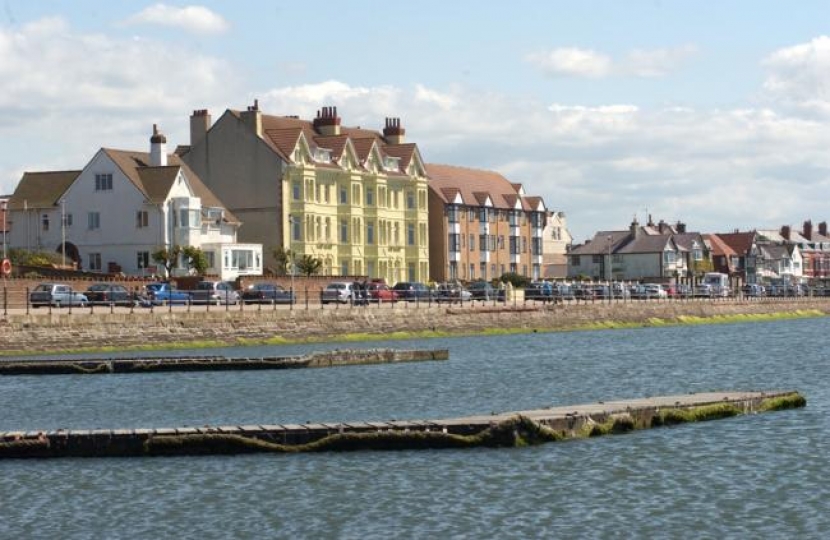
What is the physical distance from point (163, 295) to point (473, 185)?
73.3 metres

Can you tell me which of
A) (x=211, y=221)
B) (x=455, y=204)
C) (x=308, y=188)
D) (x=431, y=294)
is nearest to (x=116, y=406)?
(x=431, y=294)

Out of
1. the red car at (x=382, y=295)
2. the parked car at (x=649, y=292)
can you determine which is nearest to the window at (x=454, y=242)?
the parked car at (x=649, y=292)

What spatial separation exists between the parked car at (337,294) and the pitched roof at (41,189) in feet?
85.5

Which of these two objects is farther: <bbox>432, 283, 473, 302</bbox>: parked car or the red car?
<bbox>432, 283, 473, 302</bbox>: parked car

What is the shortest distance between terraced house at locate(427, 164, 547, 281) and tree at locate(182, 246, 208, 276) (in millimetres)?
41534

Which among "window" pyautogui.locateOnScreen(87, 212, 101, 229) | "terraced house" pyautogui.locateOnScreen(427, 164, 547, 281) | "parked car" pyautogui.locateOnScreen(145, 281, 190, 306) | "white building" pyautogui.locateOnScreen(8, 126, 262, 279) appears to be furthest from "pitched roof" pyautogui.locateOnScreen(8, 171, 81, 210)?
"terraced house" pyautogui.locateOnScreen(427, 164, 547, 281)

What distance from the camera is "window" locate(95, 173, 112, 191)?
112 metres

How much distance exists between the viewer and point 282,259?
114 metres

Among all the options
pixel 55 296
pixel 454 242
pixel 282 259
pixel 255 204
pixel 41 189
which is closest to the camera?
pixel 55 296

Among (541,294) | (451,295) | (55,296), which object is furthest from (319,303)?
(541,294)

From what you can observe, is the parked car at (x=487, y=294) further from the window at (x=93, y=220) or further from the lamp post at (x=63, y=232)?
the lamp post at (x=63, y=232)

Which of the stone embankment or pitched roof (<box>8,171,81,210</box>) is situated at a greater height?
pitched roof (<box>8,171,81,210</box>)

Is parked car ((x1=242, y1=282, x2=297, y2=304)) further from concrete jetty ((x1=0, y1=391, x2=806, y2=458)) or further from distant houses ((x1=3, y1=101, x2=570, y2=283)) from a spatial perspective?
concrete jetty ((x1=0, y1=391, x2=806, y2=458))

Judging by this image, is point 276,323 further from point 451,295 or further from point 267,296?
point 451,295
